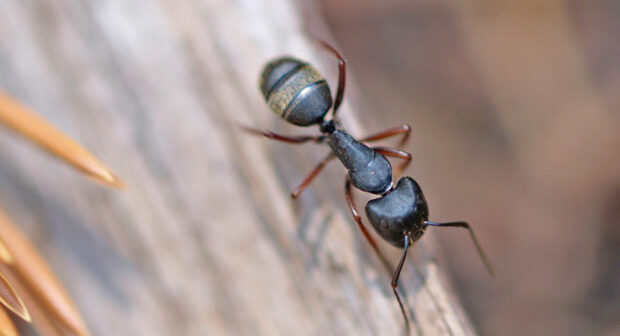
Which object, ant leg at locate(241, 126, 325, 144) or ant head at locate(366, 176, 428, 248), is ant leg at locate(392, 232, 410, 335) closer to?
ant head at locate(366, 176, 428, 248)

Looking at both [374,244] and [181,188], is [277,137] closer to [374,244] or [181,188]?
[181,188]

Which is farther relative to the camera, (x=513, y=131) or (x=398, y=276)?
(x=513, y=131)

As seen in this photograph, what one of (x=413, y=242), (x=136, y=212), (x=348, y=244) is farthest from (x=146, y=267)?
(x=413, y=242)

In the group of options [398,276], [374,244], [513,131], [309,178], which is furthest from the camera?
[513,131]

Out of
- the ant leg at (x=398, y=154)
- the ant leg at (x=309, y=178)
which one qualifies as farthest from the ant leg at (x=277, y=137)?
the ant leg at (x=398, y=154)

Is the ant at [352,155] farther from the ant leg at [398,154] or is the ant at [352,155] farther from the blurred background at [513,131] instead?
the blurred background at [513,131]

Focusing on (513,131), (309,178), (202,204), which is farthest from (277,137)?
(513,131)

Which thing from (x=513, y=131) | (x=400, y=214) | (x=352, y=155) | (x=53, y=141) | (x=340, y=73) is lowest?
(x=513, y=131)

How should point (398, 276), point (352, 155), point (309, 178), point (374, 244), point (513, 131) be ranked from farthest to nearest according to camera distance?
1. point (513, 131)
2. point (352, 155)
3. point (309, 178)
4. point (374, 244)
5. point (398, 276)
